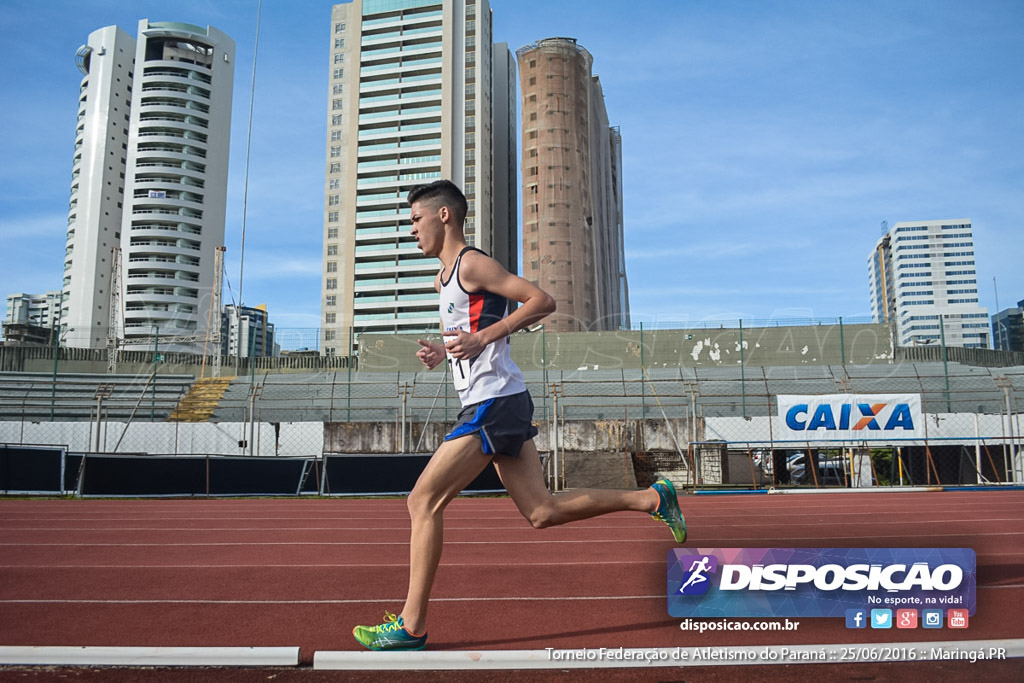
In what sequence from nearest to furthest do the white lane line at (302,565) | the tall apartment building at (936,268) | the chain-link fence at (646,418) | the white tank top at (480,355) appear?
the white tank top at (480,355)
the white lane line at (302,565)
the chain-link fence at (646,418)
the tall apartment building at (936,268)

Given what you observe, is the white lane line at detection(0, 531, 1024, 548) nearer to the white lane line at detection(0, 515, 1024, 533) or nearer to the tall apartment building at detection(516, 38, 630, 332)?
the white lane line at detection(0, 515, 1024, 533)

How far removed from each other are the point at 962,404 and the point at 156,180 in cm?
9081

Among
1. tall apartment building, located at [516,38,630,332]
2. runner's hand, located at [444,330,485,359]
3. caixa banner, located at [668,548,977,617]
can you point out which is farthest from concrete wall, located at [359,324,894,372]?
tall apartment building, located at [516,38,630,332]

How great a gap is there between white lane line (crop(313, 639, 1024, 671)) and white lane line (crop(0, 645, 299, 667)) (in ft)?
0.65

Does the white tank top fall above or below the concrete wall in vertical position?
below

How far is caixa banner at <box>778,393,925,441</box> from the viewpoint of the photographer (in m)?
16.5

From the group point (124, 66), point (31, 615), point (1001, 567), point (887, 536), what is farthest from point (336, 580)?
point (124, 66)

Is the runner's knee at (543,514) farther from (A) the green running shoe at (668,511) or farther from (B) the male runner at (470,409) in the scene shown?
(A) the green running shoe at (668,511)

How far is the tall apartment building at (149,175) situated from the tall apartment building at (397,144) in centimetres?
1581

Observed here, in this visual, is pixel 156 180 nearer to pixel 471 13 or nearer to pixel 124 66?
pixel 124 66

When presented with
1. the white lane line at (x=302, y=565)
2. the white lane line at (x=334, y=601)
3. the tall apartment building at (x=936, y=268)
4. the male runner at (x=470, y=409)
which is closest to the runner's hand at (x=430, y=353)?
the male runner at (x=470, y=409)

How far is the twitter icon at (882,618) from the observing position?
332cm

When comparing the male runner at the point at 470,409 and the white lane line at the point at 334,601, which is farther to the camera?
the white lane line at the point at 334,601

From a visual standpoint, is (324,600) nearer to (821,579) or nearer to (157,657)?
(157,657)
